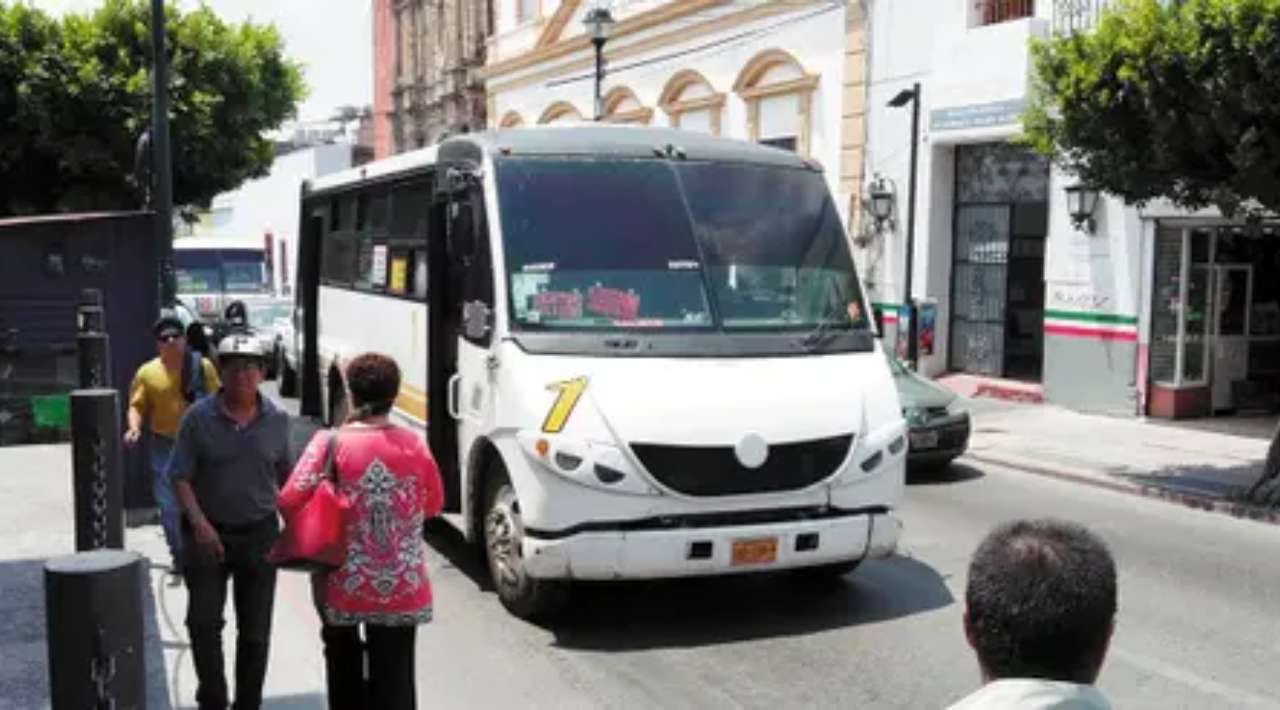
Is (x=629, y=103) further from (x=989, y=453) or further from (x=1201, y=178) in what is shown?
(x=1201, y=178)

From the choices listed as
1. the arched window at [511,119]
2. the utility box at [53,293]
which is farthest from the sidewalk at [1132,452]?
the arched window at [511,119]

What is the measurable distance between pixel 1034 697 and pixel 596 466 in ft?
14.4

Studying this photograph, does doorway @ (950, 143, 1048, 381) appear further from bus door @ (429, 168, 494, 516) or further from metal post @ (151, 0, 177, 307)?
bus door @ (429, 168, 494, 516)

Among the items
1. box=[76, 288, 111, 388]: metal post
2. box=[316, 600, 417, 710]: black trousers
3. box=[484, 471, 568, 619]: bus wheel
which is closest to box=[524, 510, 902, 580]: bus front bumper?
box=[484, 471, 568, 619]: bus wheel

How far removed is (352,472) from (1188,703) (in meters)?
3.90

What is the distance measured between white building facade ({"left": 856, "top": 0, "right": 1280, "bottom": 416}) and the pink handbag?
12325 mm

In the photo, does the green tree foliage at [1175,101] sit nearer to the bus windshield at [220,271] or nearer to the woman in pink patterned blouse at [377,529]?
the woman in pink patterned blouse at [377,529]

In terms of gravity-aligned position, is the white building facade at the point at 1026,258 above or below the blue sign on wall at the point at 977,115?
below

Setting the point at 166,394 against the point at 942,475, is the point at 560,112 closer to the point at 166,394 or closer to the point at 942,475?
the point at 942,475

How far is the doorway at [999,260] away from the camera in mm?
18766

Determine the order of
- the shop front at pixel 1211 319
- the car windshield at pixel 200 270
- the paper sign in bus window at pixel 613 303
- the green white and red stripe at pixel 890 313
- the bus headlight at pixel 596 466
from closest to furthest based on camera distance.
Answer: the bus headlight at pixel 596 466, the paper sign in bus window at pixel 613 303, the shop front at pixel 1211 319, the green white and red stripe at pixel 890 313, the car windshield at pixel 200 270

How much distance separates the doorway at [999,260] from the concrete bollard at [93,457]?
15.4 meters

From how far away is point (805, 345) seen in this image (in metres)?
7.13

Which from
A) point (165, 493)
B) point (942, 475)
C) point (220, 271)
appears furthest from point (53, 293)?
point (220, 271)
